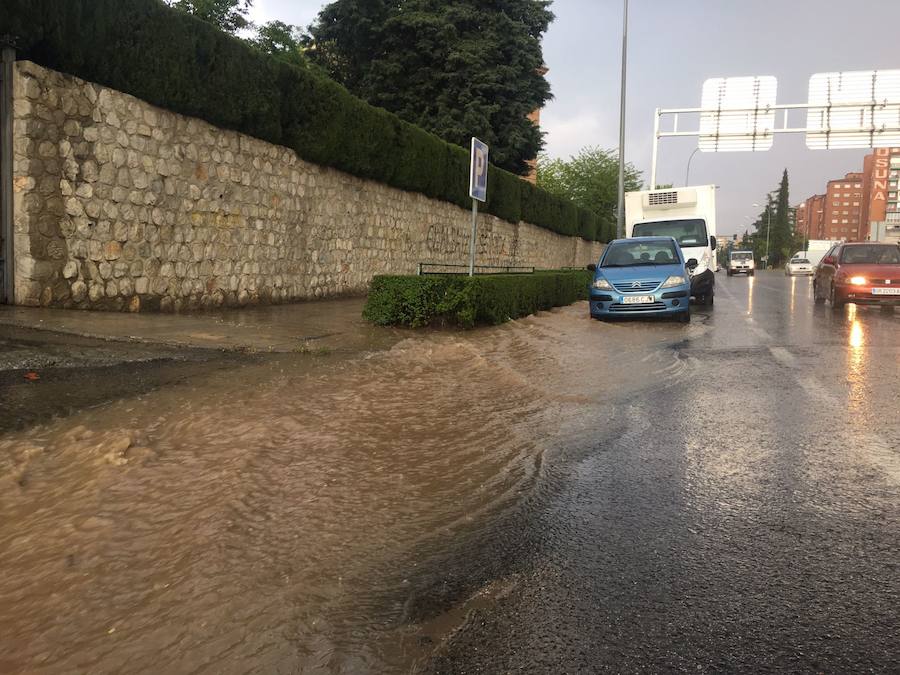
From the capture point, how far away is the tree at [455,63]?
26406 millimetres

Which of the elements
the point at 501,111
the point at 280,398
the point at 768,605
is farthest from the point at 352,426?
the point at 501,111

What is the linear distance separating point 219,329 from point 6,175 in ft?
9.96

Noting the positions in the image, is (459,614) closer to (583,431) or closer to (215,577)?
(215,577)

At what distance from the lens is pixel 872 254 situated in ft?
54.1

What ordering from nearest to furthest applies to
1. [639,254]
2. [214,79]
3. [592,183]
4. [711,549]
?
1. [711,549]
2. [214,79]
3. [639,254]
4. [592,183]

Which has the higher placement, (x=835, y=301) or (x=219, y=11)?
(x=219, y=11)

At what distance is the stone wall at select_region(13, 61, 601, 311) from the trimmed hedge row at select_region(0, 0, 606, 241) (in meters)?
0.26

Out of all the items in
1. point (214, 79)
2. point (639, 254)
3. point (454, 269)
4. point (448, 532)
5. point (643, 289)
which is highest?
point (214, 79)

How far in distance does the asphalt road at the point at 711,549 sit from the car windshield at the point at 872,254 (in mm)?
12540

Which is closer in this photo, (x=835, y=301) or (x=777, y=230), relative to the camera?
(x=835, y=301)

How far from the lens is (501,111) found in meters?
27.2

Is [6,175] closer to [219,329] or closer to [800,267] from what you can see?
[219,329]

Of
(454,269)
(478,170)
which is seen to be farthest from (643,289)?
(454,269)

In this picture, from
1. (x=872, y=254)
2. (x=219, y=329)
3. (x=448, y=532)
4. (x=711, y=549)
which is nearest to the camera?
(x=711, y=549)
